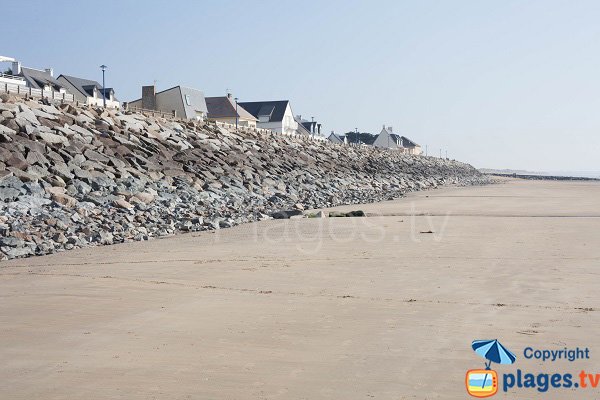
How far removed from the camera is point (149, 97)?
62031 mm

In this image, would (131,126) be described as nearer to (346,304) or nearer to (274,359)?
(346,304)

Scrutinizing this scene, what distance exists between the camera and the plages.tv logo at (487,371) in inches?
200

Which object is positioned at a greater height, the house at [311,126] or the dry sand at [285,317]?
the house at [311,126]

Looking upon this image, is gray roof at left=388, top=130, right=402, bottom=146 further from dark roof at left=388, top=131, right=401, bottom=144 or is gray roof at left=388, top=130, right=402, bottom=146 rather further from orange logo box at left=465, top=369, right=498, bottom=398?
orange logo box at left=465, top=369, right=498, bottom=398

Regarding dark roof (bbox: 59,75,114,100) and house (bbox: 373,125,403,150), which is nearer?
dark roof (bbox: 59,75,114,100)

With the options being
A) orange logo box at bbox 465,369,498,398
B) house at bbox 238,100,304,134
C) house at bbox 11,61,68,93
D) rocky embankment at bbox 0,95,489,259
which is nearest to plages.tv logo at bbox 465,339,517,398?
orange logo box at bbox 465,369,498,398

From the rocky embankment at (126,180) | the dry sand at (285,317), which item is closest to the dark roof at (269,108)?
the rocky embankment at (126,180)

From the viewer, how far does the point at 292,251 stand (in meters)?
Answer: 13.2

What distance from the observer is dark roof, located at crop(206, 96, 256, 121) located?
240ft

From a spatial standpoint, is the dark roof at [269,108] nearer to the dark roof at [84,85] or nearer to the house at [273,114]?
the house at [273,114]

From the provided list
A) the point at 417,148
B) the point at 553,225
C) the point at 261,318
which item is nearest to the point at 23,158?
the point at 261,318

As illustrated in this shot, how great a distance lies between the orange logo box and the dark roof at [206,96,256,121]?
68.5 metres

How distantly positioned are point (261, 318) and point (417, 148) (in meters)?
146

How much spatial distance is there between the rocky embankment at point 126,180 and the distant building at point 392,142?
88105 mm
